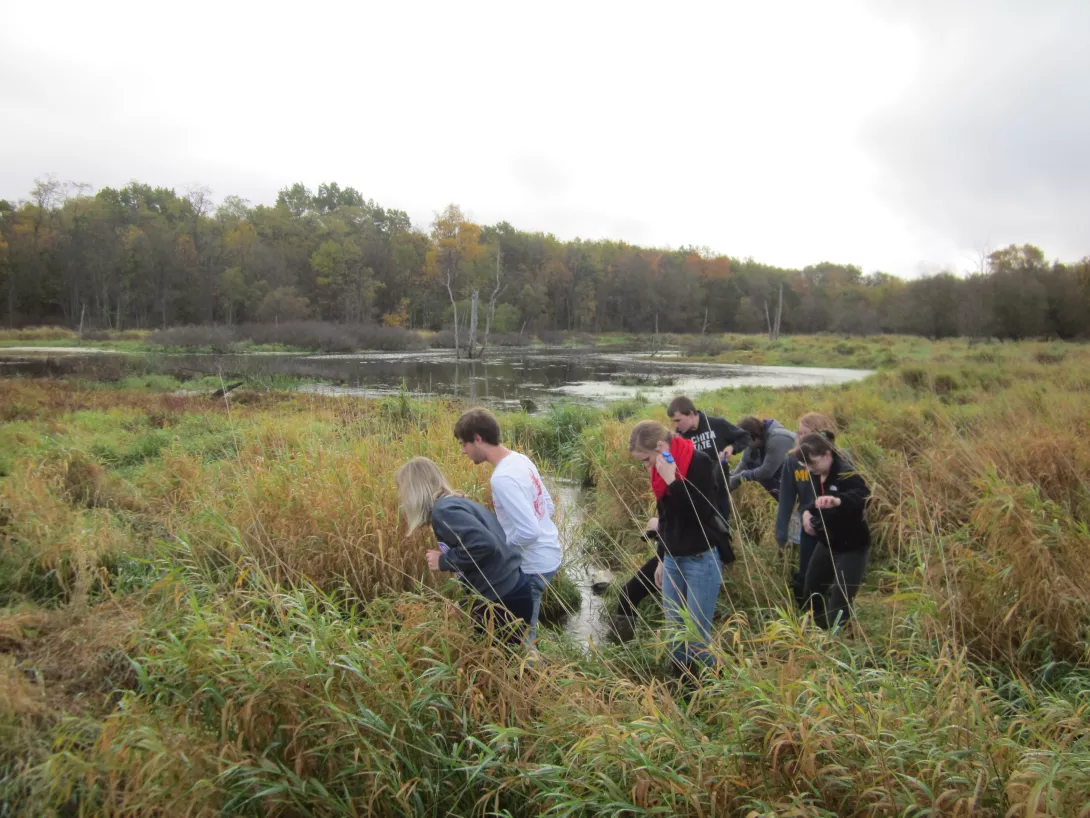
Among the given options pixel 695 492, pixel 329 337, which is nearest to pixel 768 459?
pixel 695 492

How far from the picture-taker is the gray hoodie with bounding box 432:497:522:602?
3.36 metres

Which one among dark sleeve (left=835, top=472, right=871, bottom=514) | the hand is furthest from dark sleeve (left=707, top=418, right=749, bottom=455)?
the hand

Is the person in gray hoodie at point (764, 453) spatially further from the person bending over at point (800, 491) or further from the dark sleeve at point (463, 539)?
the dark sleeve at point (463, 539)

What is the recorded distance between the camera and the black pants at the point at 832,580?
4301 millimetres

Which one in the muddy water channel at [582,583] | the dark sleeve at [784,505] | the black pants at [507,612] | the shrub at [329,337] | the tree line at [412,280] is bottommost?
the muddy water channel at [582,583]

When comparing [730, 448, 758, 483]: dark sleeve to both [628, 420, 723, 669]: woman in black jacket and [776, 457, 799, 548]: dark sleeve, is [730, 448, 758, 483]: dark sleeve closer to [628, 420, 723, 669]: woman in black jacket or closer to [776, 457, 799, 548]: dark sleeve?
[776, 457, 799, 548]: dark sleeve

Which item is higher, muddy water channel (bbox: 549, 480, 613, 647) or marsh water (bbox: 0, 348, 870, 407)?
marsh water (bbox: 0, 348, 870, 407)

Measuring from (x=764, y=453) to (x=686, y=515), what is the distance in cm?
264

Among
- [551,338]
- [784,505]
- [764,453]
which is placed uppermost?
[551,338]

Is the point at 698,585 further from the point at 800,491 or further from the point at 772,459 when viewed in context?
the point at 772,459

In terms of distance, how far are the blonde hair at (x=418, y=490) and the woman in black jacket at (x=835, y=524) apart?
2.45 meters

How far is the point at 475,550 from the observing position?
335cm

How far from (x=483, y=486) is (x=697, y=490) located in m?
2.64

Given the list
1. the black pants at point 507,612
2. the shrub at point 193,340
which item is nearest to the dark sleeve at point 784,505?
the black pants at point 507,612
